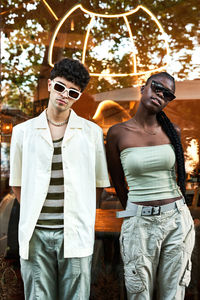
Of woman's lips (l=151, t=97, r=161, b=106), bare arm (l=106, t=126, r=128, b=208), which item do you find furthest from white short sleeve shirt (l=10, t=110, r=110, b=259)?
woman's lips (l=151, t=97, r=161, b=106)

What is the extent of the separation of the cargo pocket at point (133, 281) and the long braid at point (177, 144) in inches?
27.7

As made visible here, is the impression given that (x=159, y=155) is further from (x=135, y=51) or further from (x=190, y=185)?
(x=135, y=51)

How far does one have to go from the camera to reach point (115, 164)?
9.39 ft

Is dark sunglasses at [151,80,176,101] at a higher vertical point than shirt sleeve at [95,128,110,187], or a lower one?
higher

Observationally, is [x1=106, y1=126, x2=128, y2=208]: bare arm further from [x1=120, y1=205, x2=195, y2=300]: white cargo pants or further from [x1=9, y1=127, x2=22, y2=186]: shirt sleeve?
[x1=9, y1=127, x2=22, y2=186]: shirt sleeve

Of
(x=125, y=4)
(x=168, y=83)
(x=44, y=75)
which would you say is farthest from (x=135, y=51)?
(x=168, y=83)

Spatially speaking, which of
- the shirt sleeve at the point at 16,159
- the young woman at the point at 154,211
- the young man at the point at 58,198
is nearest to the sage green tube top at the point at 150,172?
the young woman at the point at 154,211

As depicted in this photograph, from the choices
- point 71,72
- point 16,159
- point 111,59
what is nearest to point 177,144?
point 71,72

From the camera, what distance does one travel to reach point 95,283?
3.58 metres

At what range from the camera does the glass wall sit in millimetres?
3635

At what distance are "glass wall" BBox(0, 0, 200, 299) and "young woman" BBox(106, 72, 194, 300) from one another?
84cm

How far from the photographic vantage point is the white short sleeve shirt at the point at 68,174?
8.04 ft

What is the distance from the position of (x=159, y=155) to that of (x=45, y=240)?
967mm

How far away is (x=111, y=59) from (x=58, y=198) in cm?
194
